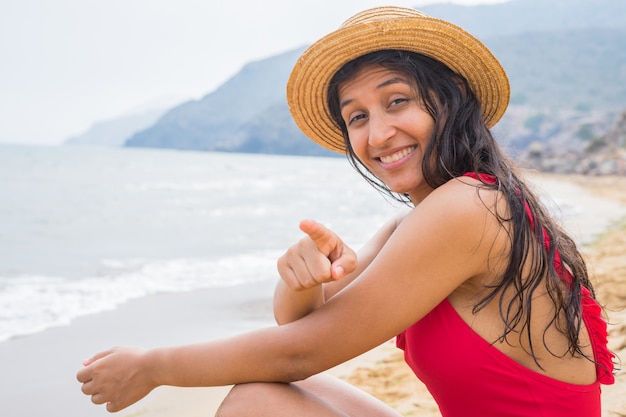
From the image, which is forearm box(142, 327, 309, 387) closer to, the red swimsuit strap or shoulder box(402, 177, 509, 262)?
shoulder box(402, 177, 509, 262)

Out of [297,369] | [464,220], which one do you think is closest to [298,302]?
[297,369]

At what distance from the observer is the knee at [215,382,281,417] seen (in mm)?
1510

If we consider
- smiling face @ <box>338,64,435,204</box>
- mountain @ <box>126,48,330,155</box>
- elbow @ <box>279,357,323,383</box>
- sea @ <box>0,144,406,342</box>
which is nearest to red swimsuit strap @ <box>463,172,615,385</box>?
smiling face @ <box>338,64,435,204</box>

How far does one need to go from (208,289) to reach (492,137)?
4604 millimetres

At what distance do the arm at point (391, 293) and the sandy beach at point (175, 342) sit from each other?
137 centimetres

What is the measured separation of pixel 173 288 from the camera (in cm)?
594

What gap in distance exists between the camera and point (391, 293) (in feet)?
4.63

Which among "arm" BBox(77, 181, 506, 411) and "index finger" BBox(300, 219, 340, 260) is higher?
"index finger" BBox(300, 219, 340, 260)

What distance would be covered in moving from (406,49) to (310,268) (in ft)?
2.55

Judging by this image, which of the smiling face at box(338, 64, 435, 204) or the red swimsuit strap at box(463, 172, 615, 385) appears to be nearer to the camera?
the red swimsuit strap at box(463, 172, 615, 385)

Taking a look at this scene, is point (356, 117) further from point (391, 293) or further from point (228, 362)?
point (228, 362)

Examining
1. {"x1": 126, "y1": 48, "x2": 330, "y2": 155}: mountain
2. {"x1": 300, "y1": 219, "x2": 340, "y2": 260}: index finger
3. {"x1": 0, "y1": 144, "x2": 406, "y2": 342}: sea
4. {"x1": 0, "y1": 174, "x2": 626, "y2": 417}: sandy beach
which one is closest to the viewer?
{"x1": 300, "y1": 219, "x2": 340, "y2": 260}: index finger

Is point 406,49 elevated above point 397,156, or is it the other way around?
point 406,49

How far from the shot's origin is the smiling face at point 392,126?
169cm
